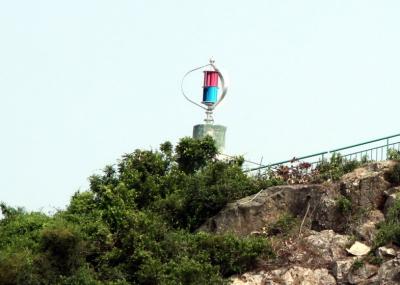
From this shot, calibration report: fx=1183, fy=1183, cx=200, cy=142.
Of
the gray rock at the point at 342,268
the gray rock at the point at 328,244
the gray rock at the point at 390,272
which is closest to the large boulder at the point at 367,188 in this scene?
the gray rock at the point at 328,244

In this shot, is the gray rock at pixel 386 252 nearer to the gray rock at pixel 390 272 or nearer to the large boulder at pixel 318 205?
the gray rock at pixel 390 272

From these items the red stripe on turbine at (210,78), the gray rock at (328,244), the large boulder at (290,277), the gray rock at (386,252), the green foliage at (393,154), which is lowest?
the large boulder at (290,277)

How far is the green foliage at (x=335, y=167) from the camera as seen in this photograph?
2709 cm

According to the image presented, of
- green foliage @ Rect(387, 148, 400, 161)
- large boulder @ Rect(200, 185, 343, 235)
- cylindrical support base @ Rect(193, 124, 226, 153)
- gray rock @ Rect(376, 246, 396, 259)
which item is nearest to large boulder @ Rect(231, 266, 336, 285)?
gray rock @ Rect(376, 246, 396, 259)

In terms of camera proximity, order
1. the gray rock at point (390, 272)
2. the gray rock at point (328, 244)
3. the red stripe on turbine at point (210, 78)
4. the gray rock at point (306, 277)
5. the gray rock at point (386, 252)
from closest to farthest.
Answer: the gray rock at point (390, 272) → the gray rock at point (386, 252) → the gray rock at point (306, 277) → the gray rock at point (328, 244) → the red stripe on turbine at point (210, 78)

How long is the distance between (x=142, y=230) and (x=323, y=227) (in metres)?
4.10

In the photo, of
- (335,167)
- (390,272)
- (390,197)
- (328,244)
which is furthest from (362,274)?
(335,167)

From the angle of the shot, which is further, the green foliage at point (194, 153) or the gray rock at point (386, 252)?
the green foliage at point (194, 153)

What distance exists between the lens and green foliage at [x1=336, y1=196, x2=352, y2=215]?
25.8m

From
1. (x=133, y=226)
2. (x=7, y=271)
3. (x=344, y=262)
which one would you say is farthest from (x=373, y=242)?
(x=7, y=271)

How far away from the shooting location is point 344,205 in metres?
25.8

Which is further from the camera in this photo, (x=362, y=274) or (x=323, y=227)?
(x=323, y=227)

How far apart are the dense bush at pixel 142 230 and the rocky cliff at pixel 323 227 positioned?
577mm

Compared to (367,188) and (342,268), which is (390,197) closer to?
(367,188)
